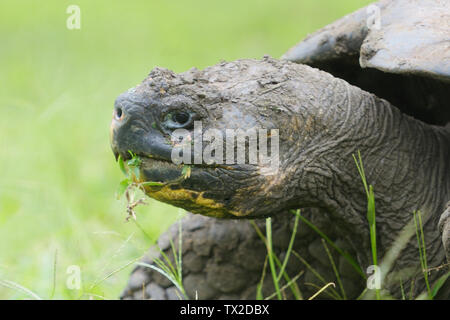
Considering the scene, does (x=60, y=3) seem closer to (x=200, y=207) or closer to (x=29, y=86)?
(x=29, y=86)

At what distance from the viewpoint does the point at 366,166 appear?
2.86 meters

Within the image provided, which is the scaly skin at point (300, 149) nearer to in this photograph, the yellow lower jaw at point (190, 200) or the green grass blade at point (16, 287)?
the yellow lower jaw at point (190, 200)

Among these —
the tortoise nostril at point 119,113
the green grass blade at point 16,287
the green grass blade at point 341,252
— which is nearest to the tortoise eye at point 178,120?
the tortoise nostril at point 119,113

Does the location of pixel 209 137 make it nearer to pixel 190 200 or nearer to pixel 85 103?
pixel 190 200

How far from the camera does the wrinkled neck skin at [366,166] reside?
276 centimetres

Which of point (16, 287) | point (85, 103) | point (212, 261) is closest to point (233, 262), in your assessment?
point (212, 261)

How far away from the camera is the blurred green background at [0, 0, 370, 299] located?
13.1ft

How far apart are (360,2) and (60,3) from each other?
425 centimetres

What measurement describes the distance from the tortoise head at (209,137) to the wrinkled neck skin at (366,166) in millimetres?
150

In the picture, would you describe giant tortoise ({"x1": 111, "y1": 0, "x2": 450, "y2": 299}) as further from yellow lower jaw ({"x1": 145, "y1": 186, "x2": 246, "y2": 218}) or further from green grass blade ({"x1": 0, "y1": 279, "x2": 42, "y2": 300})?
green grass blade ({"x1": 0, "y1": 279, "x2": 42, "y2": 300})

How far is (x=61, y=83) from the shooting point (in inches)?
291

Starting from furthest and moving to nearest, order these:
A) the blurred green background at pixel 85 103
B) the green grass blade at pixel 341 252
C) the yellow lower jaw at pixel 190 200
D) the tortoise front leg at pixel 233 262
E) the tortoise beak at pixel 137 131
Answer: the blurred green background at pixel 85 103 → the tortoise front leg at pixel 233 262 → the green grass blade at pixel 341 252 → the yellow lower jaw at pixel 190 200 → the tortoise beak at pixel 137 131

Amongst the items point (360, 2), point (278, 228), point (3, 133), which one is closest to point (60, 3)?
point (360, 2)

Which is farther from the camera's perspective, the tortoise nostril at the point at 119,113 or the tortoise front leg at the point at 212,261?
the tortoise front leg at the point at 212,261
